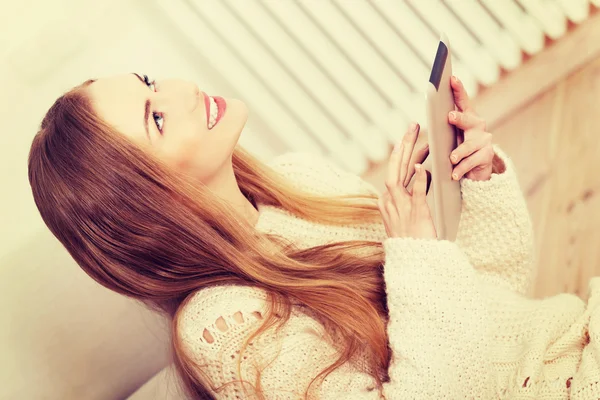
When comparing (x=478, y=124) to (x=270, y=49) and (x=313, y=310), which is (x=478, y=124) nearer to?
(x=313, y=310)

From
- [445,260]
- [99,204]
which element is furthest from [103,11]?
[445,260]

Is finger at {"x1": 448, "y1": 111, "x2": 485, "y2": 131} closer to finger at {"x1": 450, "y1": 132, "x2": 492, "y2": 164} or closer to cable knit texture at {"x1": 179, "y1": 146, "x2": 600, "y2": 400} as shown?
finger at {"x1": 450, "y1": 132, "x2": 492, "y2": 164}

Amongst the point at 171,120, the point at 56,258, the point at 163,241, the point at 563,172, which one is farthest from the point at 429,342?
the point at 563,172

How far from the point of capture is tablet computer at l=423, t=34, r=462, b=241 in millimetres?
839

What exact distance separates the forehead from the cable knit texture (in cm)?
29

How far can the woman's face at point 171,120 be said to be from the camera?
0.95 metres

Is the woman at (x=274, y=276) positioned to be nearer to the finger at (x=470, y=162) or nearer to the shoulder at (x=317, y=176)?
the finger at (x=470, y=162)

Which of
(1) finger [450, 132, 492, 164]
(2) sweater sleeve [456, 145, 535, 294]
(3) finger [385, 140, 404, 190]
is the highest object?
(3) finger [385, 140, 404, 190]

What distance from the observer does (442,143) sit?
905 mm

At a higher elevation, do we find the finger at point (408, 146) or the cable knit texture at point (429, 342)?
the finger at point (408, 146)

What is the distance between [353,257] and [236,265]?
21 centimetres

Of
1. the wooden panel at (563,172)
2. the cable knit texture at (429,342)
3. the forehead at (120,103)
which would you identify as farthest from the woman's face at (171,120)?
the wooden panel at (563,172)

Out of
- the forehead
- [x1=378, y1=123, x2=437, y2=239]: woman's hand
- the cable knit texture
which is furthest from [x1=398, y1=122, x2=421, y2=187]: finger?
the forehead

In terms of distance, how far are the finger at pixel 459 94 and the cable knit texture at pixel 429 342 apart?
0.23 metres
